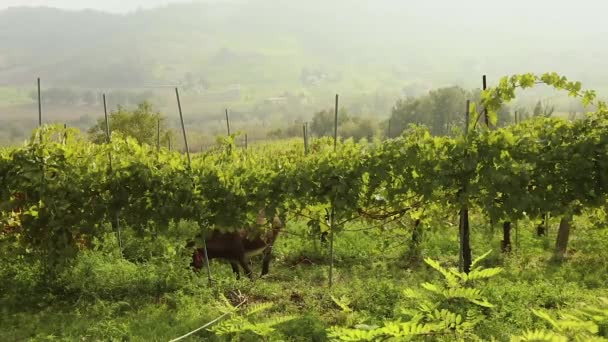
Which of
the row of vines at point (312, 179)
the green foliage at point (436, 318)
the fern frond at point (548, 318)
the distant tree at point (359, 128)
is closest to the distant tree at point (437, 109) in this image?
the distant tree at point (359, 128)

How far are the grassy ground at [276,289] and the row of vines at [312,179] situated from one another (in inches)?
25.0

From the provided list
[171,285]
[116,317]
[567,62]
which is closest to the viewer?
[116,317]

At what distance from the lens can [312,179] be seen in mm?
6648

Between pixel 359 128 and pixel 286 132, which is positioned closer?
pixel 359 128

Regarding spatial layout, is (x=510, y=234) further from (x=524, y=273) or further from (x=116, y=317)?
(x=116, y=317)

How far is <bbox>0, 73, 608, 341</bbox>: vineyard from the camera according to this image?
601cm

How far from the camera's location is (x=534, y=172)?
20.5 ft

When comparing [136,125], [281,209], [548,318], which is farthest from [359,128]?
[548,318]

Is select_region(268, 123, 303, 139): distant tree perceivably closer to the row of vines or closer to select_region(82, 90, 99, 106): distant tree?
the row of vines

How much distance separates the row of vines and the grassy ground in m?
0.63

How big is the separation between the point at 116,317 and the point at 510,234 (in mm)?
7735

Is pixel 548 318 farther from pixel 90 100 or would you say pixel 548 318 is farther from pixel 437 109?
pixel 90 100

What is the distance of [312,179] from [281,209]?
2.28ft

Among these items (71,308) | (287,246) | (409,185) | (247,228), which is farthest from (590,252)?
(71,308)
